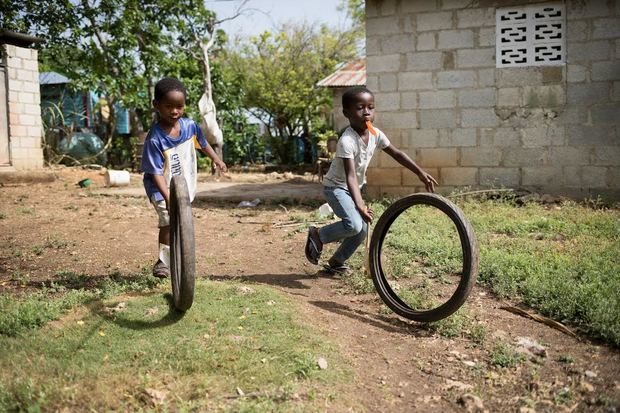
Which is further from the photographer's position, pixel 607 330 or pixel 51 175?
pixel 51 175

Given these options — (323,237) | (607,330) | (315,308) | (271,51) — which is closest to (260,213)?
(323,237)

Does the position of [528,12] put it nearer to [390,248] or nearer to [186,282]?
[390,248]

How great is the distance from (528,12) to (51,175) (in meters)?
9.39

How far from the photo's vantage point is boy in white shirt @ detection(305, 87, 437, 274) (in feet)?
13.3

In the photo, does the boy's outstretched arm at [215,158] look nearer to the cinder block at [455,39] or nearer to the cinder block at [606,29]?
the cinder block at [455,39]

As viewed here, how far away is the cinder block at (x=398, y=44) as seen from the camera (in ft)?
27.1

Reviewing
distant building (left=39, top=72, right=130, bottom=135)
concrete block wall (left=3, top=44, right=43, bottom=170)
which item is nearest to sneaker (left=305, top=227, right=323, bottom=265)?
concrete block wall (left=3, top=44, right=43, bottom=170)

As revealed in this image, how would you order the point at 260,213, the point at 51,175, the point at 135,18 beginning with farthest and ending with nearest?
the point at 135,18 → the point at 51,175 → the point at 260,213

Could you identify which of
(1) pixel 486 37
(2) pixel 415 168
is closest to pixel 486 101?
(1) pixel 486 37

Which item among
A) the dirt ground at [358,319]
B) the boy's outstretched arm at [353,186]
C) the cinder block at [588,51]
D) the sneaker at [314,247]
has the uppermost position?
the cinder block at [588,51]

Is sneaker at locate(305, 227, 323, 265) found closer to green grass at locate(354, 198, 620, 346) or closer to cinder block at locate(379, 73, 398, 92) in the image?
green grass at locate(354, 198, 620, 346)

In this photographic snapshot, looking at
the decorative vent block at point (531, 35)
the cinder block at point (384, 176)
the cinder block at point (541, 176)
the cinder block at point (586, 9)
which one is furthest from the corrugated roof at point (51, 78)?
the cinder block at point (586, 9)

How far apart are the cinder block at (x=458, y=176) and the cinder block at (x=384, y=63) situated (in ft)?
5.83

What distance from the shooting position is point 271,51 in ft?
71.2
